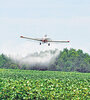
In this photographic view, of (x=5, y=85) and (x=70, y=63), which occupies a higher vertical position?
(x=70, y=63)

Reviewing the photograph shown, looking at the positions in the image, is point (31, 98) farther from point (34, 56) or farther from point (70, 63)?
point (34, 56)

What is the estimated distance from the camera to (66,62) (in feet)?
452

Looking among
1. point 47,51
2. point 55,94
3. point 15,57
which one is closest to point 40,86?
point 55,94

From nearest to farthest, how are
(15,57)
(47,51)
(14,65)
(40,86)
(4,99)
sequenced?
(4,99) → (40,86) → (14,65) → (15,57) → (47,51)

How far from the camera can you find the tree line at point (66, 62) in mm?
128875

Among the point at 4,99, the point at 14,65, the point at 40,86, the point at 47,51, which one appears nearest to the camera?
the point at 4,99

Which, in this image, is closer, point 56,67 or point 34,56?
point 56,67

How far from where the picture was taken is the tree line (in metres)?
129

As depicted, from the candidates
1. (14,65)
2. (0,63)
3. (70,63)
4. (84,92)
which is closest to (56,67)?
(70,63)

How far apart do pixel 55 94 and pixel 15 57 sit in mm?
114733

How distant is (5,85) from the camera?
2314 cm

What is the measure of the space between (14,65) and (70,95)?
105m

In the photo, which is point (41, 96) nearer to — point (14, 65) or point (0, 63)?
point (14, 65)

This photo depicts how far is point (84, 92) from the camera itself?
86.3ft
